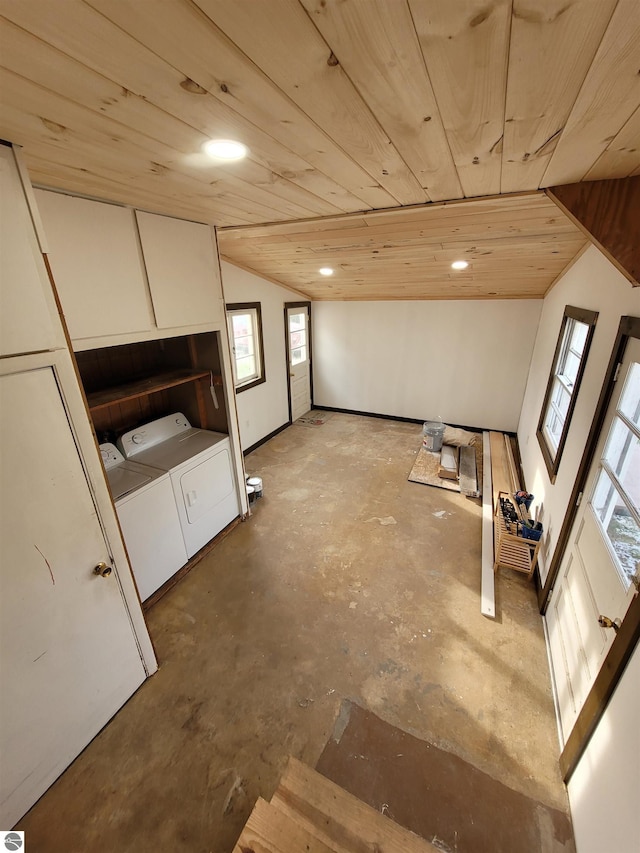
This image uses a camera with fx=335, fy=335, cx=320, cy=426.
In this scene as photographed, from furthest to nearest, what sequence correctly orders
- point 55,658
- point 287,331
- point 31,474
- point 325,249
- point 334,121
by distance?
point 287,331 < point 325,249 < point 55,658 < point 31,474 < point 334,121

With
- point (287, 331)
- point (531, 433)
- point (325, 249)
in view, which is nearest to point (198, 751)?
point (325, 249)

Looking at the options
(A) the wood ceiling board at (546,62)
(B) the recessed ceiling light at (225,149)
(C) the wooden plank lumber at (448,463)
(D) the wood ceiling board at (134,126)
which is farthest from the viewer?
(C) the wooden plank lumber at (448,463)

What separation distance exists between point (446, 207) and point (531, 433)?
2941 mm

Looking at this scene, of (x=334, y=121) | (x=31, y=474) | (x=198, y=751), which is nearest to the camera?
(x=334, y=121)

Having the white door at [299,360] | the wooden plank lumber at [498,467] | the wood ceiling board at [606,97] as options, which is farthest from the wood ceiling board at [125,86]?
the white door at [299,360]

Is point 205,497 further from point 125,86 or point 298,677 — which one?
point 125,86

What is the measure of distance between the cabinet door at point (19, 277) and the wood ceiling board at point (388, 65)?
1.18 metres

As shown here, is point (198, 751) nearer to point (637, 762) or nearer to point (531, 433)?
point (637, 762)

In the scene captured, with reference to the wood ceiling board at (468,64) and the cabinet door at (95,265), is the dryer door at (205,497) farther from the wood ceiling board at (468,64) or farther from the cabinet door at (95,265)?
the wood ceiling board at (468,64)

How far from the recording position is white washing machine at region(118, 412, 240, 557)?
102 inches

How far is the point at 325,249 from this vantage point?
3049mm

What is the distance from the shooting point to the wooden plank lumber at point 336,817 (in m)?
1.23

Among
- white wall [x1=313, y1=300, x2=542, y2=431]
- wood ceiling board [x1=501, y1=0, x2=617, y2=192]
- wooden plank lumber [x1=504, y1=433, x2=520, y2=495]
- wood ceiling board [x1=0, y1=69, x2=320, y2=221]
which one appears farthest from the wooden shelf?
white wall [x1=313, y1=300, x2=542, y2=431]

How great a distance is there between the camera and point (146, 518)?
2312 millimetres
